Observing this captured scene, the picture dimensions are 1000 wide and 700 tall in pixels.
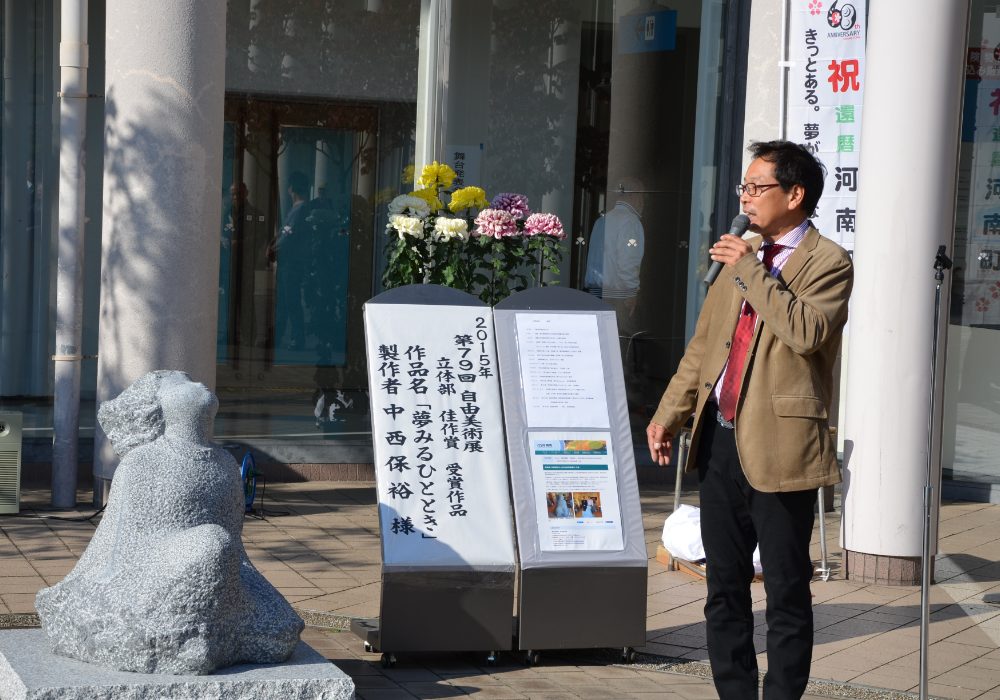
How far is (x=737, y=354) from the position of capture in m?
4.30

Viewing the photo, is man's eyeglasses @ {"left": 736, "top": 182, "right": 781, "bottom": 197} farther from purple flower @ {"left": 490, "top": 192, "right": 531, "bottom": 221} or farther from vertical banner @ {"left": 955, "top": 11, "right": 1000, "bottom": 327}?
vertical banner @ {"left": 955, "top": 11, "right": 1000, "bottom": 327}

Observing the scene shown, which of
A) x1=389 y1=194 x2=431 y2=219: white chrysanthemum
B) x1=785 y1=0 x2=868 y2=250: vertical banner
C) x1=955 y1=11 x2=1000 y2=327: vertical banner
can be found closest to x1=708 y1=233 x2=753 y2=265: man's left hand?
x1=389 y1=194 x2=431 y2=219: white chrysanthemum

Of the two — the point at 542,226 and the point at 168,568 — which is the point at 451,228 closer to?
the point at 542,226

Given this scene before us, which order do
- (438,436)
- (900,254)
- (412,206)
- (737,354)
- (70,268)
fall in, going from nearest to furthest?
(737,354) → (438,436) → (900,254) → (412,206) → (70,268)

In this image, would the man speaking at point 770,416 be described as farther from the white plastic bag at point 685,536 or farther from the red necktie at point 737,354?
the white plastic bag at point 685,536

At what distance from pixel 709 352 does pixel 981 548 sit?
4284 millimetres

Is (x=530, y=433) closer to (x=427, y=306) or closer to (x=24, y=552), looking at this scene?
(x=427, y=306)

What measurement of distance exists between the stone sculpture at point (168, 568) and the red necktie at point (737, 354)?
1.60 m

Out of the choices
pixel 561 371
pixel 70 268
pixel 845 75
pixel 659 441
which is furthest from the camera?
pixel 845 75

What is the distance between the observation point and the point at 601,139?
387 inches

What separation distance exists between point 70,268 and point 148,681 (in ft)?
13.5

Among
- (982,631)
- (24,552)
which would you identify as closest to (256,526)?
(24,552)

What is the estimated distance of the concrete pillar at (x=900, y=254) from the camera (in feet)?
21.5

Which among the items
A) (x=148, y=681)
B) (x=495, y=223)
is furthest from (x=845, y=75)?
(x=148, y=681)
